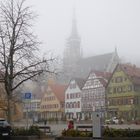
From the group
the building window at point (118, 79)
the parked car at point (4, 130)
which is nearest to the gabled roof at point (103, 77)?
the building window at point (118, 79)

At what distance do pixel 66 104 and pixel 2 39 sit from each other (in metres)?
89.3

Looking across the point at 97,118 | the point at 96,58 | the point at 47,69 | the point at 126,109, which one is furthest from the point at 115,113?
the point at 97,118

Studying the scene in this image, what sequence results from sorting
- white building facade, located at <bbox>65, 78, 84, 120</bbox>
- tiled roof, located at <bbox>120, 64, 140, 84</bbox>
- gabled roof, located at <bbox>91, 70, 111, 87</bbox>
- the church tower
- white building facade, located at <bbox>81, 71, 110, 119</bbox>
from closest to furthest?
tiled roof, located at <bbox>120, 64, 140, 84</bbox> → white building facade, located at <bbox>81, 71, 110, 119</bbox> → gabled roof, located at <bbox>91, 70, 111, 87</bbox> → white building facade, located at <bbox>65, 78, 84, 120</bbox> → the church tower

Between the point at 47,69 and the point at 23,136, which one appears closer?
the point at 23,136

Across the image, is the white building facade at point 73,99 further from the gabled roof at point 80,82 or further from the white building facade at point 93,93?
the white building facade at point 93,93

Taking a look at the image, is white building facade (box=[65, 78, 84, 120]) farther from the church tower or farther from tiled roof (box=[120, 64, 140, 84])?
the church tower

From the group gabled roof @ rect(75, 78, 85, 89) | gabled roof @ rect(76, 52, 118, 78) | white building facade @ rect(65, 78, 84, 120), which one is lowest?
white building facade @ rect(65, 78, 84, 120)

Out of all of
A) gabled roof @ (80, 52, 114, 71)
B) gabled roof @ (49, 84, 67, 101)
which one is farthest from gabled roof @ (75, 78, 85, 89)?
gabled roof @ (80, 52, 114, 71)

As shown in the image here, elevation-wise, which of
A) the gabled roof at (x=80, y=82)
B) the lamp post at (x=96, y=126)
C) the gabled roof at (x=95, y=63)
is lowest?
the lamp post at (x=96, y=126)

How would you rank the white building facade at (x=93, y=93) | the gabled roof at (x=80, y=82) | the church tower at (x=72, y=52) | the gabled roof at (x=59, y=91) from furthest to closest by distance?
the church tower at (x=72, y=52), the gabled roof at (x=59, y=91), the gabled roof at (x=80, y=82), the white building facade at (x=93, y=93)

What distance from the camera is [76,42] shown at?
17475cm

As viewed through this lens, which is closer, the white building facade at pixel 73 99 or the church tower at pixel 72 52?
the white building facade at pixel 73 99

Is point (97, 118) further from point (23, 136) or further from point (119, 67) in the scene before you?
point (119, 67)

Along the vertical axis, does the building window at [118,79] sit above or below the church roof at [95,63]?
below
